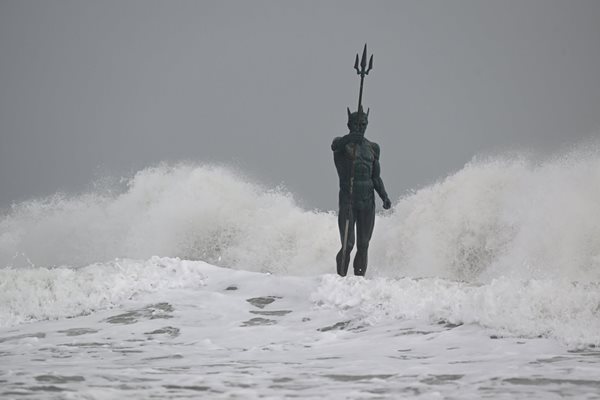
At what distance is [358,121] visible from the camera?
12898 mm

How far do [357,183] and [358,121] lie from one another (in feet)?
3.26

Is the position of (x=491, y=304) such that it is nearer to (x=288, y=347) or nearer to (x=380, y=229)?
(x=288, y=347)

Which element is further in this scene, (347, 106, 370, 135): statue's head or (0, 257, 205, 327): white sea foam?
(347, 106, 370, 135): statue's head

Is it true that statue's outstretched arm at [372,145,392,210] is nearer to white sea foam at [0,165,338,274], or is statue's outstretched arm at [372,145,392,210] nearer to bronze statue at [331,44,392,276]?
bronze statue at [331,44,392,276]

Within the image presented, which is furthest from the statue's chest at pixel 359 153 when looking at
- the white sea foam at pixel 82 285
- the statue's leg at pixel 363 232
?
the white sea foam at pixel 82 285

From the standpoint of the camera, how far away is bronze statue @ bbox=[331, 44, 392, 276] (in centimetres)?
1291

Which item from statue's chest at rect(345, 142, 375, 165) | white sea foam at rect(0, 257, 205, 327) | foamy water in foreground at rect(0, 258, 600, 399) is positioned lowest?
foamy water in foreground at rect(0, 258, 600, 399)

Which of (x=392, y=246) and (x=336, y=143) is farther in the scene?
(x=392, y=246)

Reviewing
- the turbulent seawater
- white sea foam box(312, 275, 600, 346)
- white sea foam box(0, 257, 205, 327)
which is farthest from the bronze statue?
white sea foam box(312, 275, 600, 346)

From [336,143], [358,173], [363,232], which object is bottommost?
[363,232]

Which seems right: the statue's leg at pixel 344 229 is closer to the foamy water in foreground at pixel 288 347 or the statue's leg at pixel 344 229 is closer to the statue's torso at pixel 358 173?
the statue's torso at pixel 358 173

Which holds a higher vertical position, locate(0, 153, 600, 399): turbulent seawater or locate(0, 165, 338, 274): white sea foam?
locate(0, 165, 338, 274): white sea foam

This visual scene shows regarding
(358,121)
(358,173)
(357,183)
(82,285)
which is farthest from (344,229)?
(82,285)

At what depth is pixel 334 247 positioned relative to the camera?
28312mm
